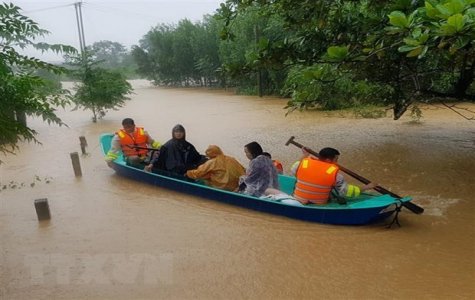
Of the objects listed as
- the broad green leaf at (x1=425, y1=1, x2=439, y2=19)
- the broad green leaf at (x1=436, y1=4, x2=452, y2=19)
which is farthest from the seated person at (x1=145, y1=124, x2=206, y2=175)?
the broad green leaf at (x1=436, y1=4, x2=452, y2=19)

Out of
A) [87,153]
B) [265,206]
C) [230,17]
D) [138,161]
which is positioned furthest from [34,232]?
[87,153]

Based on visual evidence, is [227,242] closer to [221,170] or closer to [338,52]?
[221,170]

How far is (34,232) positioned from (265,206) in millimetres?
3153

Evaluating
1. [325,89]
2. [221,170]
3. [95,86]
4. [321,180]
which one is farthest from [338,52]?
[95,86]

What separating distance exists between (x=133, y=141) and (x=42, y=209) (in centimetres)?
241

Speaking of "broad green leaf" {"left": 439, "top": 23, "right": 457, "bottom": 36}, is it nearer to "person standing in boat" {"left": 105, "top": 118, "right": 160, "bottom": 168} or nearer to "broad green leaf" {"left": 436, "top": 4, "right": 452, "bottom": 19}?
"broad green leaf" {"left": 436, "top": 4, "right": 452, "bottom": 19}

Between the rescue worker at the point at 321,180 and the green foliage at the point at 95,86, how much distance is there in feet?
39.0

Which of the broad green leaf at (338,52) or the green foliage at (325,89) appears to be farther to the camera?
the green foliage at (325,89)

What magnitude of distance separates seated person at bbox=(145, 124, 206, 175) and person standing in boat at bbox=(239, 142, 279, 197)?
4.55ft

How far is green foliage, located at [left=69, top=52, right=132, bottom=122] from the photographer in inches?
627

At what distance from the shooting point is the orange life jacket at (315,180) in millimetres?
5578

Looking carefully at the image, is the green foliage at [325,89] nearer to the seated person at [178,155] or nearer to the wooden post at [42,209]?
the seated person at [178,155]

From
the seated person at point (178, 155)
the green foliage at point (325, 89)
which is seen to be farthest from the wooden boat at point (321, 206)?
the green foliage at point (325, 89)

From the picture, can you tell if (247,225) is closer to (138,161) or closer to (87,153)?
(138,161)
